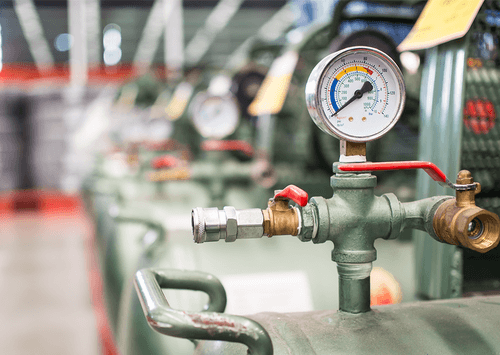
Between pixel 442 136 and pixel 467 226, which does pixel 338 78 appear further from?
pixel 442 136

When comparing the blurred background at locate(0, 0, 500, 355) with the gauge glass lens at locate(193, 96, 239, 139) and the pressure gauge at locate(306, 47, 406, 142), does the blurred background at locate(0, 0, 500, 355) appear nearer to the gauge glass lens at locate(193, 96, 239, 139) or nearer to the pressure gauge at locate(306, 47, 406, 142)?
the gauge glass lens at locate(193, 96, 239, 139)

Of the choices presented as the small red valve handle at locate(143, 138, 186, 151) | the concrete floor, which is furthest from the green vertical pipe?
the small red valve handle at locate(143, 138, 186, 151)

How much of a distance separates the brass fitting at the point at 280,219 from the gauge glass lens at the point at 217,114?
2.05 meters

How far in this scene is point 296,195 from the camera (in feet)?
2.41

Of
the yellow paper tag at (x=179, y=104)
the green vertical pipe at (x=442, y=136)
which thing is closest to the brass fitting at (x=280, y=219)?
the green vertical pipe at (x=442, y=136)

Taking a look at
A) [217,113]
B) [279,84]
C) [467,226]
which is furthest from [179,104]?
[467,226]

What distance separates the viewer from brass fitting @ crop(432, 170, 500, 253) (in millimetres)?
723

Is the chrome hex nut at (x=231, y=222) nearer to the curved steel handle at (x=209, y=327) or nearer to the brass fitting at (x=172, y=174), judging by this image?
the curved steel handle at (x=209, y=327)

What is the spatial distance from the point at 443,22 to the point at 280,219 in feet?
1.84

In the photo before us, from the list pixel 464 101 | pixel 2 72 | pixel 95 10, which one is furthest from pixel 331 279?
pixel 2 72

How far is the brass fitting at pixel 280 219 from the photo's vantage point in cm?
79

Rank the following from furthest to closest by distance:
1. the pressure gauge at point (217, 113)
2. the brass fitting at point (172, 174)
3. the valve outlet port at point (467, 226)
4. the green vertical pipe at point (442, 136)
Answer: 1. the pressure gauge at point (217, 113)
2. the brass fitting at point (172, 174)
3. the green vertical pipe at point (442, 136)
4. the valve outlet port at point (467, 226)

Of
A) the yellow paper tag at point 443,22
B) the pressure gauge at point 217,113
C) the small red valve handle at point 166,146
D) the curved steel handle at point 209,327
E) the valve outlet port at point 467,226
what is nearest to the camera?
the curved steel handle at point 209,327

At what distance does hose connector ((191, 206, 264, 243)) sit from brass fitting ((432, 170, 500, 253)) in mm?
290
